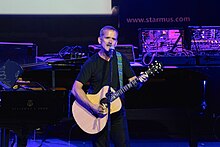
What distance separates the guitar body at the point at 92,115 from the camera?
13.3 feet

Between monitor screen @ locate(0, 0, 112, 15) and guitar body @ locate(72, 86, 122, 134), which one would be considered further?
monitor screen @ locate(0, 0, 112, 15)

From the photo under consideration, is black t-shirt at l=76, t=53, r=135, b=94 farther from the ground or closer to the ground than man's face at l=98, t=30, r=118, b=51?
closer to the ground

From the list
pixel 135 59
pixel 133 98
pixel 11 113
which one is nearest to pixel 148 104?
pixel 133 98

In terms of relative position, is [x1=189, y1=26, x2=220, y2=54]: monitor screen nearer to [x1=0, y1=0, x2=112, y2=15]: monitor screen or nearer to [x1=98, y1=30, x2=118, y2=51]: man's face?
[x1=0, y1=0, x2=112, y2=15]: monitor screen

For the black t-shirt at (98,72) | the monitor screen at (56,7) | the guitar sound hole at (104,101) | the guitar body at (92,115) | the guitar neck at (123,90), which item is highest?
the monitor screen at (56,7)

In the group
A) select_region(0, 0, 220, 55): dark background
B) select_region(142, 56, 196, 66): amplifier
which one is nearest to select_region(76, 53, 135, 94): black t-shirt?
select_region(142, 56, 196, 66): amplifier

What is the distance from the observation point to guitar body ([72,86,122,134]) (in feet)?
13.3

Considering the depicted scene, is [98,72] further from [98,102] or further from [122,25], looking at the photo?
[122,25]

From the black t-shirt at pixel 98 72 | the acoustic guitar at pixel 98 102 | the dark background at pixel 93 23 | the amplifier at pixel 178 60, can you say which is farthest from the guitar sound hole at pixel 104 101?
the dark background at pixel 93 23

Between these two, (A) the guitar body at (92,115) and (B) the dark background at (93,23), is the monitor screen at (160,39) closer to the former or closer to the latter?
(B) the dark background at (93,23)

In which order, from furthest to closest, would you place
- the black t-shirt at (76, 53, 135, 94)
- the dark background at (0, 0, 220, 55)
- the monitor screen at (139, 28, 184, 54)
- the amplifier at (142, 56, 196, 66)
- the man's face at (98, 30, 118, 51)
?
the dark background at (0, 0, 220, 55), the monitor screen at (139, 28, 184, 54), the amplifier at (142, 56, 196, 66), the black t-shirt at (76, 53, 135, 94), the man's face at (98, 30, 118, 51)

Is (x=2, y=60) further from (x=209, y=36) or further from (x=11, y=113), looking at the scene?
(x=209, y=36)

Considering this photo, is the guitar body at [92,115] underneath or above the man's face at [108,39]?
underneath

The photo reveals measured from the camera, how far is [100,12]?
6.08m
